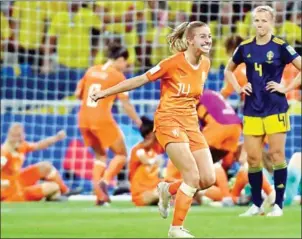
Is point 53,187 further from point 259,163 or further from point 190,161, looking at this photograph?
point 190,161

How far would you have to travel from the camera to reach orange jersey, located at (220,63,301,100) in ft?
35.6

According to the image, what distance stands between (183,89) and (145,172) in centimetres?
632

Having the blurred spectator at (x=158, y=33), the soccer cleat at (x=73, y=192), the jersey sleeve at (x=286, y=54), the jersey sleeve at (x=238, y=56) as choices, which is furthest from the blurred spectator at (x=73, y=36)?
the jersey sleeve at (x=286, y=54)

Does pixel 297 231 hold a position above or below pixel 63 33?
below

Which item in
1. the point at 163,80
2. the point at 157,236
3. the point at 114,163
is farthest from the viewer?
the point at 114,163

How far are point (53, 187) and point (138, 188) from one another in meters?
1.24

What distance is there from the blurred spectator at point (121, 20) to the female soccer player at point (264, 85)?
7.86 m

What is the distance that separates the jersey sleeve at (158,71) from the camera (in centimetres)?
766

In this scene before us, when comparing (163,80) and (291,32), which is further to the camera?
(291,32)

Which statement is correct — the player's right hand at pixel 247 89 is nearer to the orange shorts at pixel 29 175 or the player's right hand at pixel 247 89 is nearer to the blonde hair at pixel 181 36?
the blonde hair at pixel 181 36

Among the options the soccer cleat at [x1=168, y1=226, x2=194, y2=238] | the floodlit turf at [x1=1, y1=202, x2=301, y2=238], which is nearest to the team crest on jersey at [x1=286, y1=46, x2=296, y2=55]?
the soccer cleat at [x1=168, y1=226, x2=194, y2=238]

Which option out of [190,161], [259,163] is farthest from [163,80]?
[259,163]

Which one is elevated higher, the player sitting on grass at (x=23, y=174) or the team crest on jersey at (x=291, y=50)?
the team crest on jersey at (x=291, y=50)

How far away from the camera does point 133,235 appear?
11.3m
